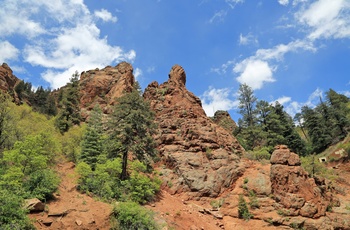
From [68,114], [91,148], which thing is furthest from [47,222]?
[68,114]

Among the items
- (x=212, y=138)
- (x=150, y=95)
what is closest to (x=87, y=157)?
(x=212, y=138)

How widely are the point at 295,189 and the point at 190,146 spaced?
45.0 feet

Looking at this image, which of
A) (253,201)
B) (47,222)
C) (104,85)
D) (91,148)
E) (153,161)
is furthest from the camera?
(104,85)

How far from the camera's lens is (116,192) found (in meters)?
24.5

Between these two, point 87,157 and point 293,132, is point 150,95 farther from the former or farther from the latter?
point 293,132

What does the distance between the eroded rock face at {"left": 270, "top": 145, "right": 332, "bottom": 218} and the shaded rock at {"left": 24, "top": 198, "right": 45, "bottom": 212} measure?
863 inches

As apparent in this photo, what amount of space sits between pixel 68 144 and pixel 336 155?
48796 millimetres

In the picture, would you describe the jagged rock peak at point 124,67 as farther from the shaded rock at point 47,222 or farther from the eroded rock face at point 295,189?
the shaded rock at point 47,222

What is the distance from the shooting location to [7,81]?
66.7 meters

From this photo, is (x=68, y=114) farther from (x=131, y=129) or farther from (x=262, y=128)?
(x=262, y=128)

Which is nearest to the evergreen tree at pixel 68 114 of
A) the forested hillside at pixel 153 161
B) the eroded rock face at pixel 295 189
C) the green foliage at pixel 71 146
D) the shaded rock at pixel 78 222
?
the forested hillside at pixel 153 161

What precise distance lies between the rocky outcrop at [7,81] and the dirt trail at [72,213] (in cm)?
4441

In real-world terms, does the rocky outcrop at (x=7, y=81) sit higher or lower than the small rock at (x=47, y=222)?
higher

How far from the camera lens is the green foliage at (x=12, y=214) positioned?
50.8 ft
